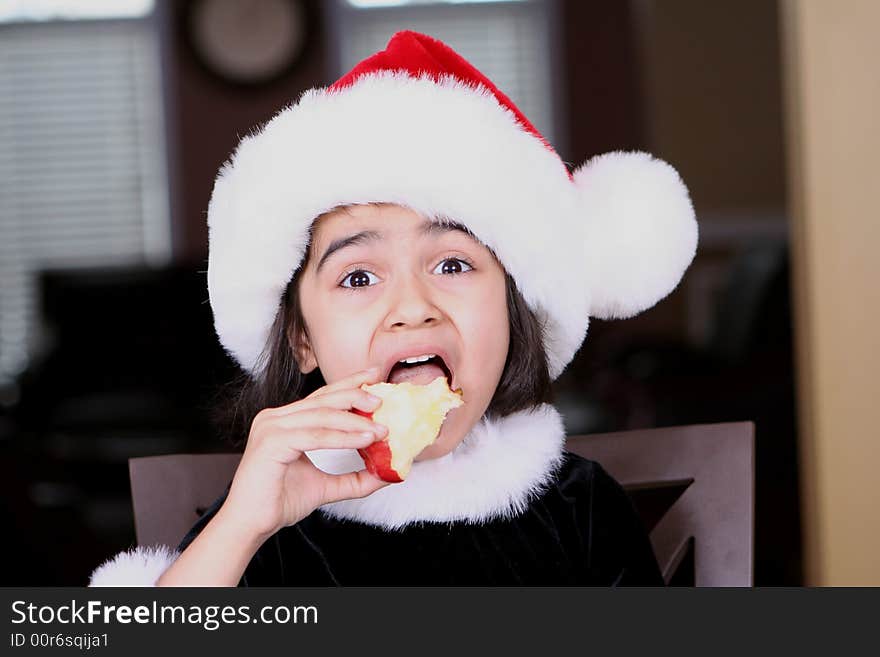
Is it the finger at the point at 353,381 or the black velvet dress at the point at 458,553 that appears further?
the black velvet dress at the point at 458,553

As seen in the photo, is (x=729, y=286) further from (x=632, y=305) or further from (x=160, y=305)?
(x=632, y=305)

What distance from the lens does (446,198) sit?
2.52 ft

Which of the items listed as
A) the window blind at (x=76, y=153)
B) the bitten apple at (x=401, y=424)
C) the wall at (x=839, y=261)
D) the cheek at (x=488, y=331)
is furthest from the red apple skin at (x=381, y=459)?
the window blind at (x=76, y=153)

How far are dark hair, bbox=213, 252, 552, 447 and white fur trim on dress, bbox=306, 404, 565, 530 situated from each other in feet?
0.12

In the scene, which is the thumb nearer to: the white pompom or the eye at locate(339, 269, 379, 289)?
the eye at locate(339, 269, 379, 289)

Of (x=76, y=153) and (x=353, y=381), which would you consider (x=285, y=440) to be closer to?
(x=353, y=381)

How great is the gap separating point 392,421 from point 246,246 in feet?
0.67

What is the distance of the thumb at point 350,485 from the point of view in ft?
2.39

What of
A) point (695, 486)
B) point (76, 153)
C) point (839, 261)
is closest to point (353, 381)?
point (695, 486)

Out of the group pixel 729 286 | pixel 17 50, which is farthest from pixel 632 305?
pixel 17 50

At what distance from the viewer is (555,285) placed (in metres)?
0.84

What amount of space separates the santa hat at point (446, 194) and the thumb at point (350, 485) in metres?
0.18

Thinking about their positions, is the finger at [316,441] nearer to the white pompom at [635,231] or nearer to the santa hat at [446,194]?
the santa hat at [446,194]

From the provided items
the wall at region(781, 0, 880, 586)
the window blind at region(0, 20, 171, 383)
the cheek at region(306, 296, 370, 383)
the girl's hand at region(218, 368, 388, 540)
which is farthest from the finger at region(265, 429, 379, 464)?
the window blind at region(0, 20, 171, 383)
